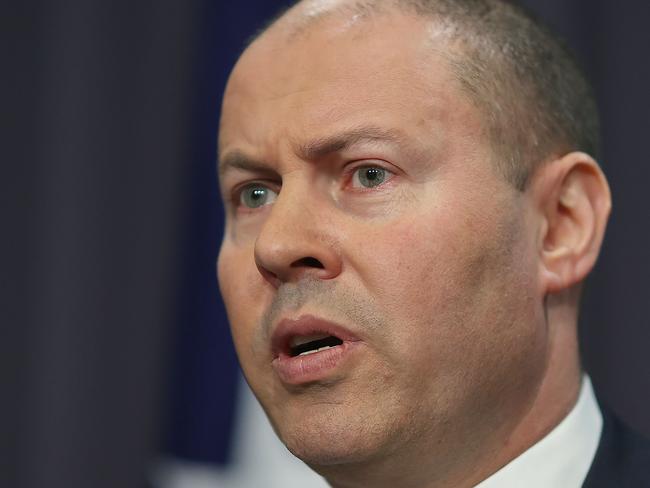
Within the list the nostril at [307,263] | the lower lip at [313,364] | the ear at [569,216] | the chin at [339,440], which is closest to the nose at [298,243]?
the nostril at [307,263]

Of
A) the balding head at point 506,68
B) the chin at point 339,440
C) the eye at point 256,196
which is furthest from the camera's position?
the eye at point 256,196

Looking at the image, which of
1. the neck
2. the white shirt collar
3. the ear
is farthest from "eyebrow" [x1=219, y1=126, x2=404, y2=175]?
the white shirt collar

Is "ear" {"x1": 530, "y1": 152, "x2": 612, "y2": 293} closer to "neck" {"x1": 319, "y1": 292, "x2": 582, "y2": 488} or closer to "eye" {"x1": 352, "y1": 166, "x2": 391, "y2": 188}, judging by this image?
"neck" {"x1": 319, "y1": 292, "x2": 582, "y2": 488}

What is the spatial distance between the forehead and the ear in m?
0.20

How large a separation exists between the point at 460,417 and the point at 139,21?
202cm

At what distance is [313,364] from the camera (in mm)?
1509

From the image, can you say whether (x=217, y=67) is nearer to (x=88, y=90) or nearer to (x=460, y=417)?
(x=88, y=90)

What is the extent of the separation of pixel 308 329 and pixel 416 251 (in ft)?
0.67

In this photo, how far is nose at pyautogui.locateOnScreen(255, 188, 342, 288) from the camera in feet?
4.91

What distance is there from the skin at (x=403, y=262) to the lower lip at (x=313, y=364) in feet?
0.05

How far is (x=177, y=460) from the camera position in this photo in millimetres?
3107

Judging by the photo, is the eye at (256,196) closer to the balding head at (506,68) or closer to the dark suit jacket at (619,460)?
the balding head at (506,68)

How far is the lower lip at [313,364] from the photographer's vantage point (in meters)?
1.49

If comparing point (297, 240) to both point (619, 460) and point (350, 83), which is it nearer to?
point (350, 83)
